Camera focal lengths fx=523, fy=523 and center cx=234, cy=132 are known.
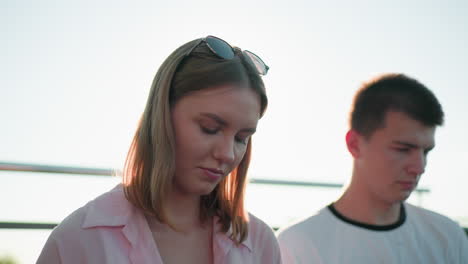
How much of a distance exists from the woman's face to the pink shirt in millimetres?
236

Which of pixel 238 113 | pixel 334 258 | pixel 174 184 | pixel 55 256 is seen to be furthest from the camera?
pixel 334 258

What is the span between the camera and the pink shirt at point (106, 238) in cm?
178

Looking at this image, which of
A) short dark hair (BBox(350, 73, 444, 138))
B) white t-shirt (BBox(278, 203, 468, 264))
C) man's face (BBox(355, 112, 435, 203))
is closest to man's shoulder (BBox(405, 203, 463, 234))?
white t-shirt (BBox(278, 203, 468, 264))

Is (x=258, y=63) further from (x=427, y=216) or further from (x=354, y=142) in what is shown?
(x=427, y=216)

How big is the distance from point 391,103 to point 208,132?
1488mm

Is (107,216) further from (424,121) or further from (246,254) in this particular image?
(424,121)

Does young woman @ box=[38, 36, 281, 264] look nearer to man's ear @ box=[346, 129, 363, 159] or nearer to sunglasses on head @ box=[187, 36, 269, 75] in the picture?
sunglasses on head @ box=[187, 36, 269, 75]

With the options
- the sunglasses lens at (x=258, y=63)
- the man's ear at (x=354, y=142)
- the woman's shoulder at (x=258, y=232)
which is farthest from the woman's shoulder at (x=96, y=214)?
the man's ear at (x=354, y=142)

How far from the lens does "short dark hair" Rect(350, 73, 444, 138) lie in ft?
9.48

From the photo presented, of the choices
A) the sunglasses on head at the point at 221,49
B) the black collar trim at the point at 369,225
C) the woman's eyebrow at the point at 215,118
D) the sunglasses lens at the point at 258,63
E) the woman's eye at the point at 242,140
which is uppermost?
the sunglasses on head at the point at 221,49

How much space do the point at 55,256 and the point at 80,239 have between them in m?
0.10

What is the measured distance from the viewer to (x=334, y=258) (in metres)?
2.71

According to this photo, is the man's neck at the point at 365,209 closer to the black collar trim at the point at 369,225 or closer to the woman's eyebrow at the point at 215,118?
the black collar trim at the point at 369,225

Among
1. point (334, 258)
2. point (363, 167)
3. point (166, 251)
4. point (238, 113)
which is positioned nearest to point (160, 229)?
point (166, 251)
